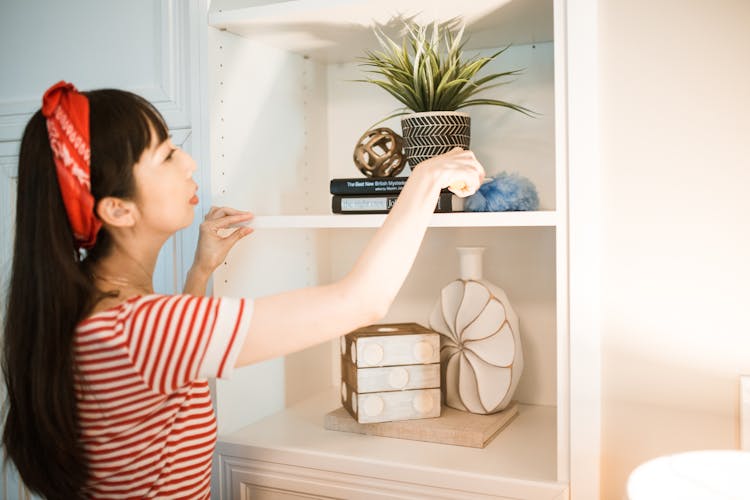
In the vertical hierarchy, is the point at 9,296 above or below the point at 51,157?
below

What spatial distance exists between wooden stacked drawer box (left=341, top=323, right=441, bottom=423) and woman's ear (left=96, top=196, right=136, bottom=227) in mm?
500

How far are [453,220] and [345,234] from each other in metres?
0.57

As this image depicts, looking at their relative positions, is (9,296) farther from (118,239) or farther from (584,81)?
(584,81)

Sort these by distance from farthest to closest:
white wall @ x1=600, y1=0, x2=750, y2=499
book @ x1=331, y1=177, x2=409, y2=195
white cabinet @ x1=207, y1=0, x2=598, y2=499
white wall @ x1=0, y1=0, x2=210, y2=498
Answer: white wall @ x1=0, y1=0, x2=210, y2=498
book @ x1=331, y1=177, x2=409, y2=195
white cabinet @ x1=207, y1=0, x2=598, y2=499
white wall @ x1=600, y1=0, x2=750, y2=499

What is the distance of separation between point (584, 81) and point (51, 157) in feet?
2.36

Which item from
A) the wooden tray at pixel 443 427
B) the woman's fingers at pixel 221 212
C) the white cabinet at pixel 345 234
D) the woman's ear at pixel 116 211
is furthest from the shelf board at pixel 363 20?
the wooden tray at pixel 443 427

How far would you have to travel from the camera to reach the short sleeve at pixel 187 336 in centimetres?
81

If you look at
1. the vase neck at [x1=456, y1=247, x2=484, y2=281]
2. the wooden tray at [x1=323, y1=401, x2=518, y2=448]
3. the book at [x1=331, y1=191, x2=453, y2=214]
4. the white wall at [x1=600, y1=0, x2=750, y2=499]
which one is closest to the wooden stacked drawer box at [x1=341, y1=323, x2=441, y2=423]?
the wooden tray at [x1=323, y1=401, x2=518, y2=448]

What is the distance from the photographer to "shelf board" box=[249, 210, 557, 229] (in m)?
0.98

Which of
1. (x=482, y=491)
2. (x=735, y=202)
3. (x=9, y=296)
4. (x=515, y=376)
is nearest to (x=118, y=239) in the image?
(x=9, y=296)

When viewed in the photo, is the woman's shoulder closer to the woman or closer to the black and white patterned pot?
the woman

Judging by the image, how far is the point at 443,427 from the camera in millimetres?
1203

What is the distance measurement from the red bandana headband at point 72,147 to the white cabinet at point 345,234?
351 mm

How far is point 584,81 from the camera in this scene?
95cm
